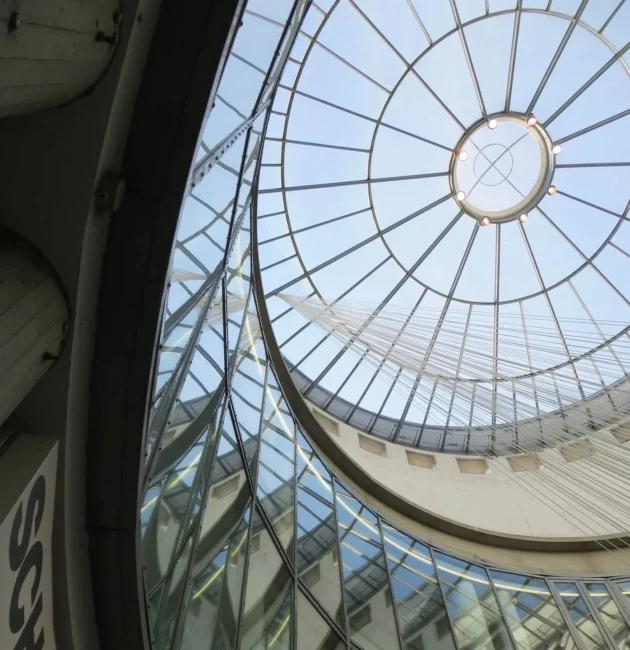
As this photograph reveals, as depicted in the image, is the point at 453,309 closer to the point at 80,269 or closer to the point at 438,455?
the point at 438,455

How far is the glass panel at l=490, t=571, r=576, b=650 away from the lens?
10.9 metres

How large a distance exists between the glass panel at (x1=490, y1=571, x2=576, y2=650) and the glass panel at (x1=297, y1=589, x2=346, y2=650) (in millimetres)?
4502

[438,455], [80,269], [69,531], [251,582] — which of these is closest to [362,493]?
[438,455]

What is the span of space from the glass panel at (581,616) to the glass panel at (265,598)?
6685 millimetres

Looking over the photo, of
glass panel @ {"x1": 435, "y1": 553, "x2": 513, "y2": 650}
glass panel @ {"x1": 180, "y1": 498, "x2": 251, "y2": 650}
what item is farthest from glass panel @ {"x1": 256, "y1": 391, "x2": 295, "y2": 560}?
glass panel @ {"x1": 435, "y1": 553, "x2": 513, "y2": 650}

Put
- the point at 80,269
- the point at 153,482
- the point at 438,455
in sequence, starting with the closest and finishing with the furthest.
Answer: the point at 80,269, the point at 153,482, the point at 438,455

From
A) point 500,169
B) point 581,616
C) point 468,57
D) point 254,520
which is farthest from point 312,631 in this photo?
point 468,57

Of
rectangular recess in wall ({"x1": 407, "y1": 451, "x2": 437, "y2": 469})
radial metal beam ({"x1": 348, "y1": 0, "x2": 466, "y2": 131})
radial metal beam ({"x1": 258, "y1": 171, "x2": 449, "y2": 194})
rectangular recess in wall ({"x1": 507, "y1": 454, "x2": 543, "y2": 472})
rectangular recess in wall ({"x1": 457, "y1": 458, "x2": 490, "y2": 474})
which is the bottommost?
rectangular recess in wall ({"x1": 507, "y1": 454, "x2": 543, "y2": 472})

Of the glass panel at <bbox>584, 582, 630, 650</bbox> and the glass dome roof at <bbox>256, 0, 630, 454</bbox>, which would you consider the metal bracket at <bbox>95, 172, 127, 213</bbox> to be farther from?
the glass panel at <bbox>584, 582, 630, 650</bbox>

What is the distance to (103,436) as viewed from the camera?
406 cm

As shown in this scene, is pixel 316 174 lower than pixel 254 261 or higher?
higher

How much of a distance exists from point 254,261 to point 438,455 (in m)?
10.4

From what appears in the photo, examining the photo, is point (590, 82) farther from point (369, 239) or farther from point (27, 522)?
point (27, 522)

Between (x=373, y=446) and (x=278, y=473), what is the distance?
27.5 feet
